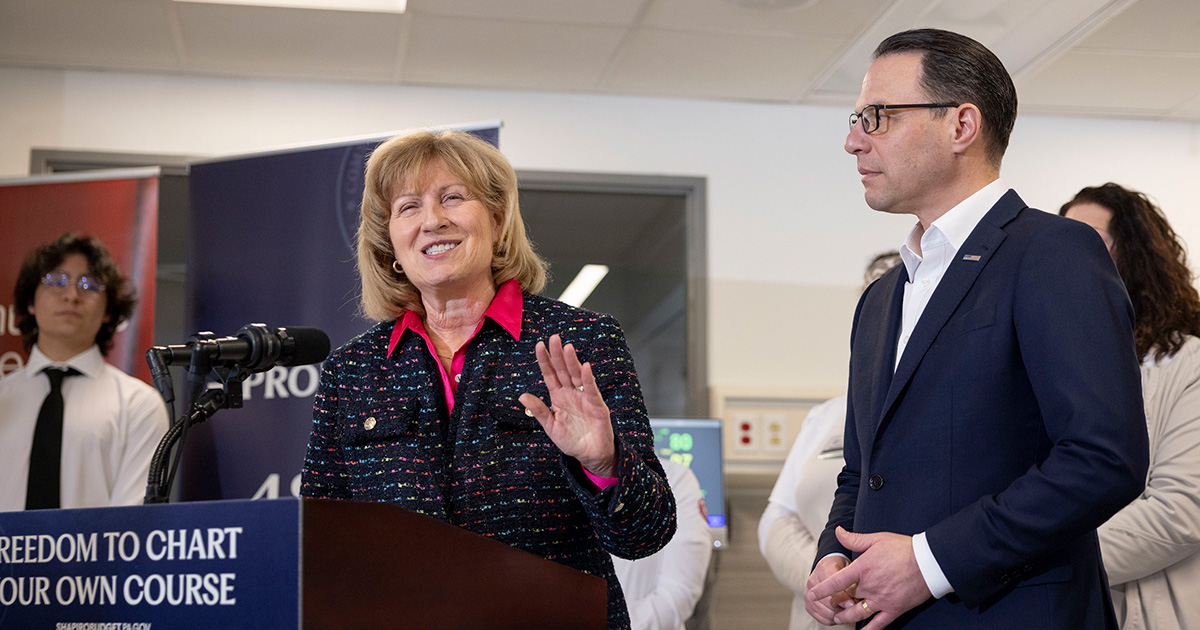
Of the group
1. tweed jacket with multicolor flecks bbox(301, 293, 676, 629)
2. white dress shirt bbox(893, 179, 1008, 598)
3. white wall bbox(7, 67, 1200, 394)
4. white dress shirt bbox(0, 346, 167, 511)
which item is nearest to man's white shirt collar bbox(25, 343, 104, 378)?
white dress shirt bbox(0, 346, 167, 511)

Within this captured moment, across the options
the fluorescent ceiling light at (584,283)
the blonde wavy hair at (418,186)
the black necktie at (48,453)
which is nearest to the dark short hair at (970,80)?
the blonde wavy hair at (418,186)

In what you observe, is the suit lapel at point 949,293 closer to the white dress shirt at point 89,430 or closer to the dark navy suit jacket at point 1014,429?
the dark navy suit jacket at point 1014,429

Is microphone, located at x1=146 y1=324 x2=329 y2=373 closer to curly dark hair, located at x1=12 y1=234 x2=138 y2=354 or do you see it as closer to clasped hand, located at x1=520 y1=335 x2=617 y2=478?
clasped hand, located at x1=520 y1=335 x2=617 y2=478

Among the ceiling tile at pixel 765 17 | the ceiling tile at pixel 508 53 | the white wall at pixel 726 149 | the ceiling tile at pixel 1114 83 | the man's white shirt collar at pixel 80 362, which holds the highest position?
the ceiling tile at pixel 508 53

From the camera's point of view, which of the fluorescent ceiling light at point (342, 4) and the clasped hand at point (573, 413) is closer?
the clasped hand at point (573, 413)

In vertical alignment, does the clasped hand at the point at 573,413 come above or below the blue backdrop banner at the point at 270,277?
below

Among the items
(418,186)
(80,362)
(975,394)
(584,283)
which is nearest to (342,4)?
(80,362)

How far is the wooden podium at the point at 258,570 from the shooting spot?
846 millimetres

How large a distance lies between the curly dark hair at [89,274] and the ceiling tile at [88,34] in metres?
0.98

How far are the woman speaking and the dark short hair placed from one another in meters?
0.63

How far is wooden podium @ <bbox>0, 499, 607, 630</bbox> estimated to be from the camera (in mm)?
846

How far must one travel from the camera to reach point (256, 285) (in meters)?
3.27

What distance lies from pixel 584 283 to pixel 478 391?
346cm

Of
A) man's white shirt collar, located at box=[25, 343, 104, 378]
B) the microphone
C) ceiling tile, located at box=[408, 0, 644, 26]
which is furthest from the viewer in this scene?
ceiling tile, located at box=[408, 0, 644, 26]
